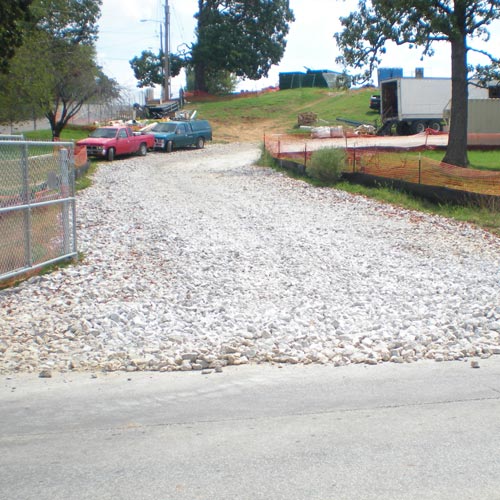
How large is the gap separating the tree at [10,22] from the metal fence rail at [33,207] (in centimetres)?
291

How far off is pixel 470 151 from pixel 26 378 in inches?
1239

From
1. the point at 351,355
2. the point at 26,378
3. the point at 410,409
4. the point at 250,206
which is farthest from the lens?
the point at 250,206

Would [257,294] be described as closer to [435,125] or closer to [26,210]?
[26,210]

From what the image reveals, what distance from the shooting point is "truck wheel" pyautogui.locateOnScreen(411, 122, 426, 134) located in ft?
149

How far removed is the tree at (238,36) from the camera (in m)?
73.6

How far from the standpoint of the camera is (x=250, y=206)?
18.4 metres

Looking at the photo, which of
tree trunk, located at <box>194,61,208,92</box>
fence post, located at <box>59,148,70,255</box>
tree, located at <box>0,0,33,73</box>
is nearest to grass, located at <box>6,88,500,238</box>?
tree trunk, located at <box>194,61,208,92</box>

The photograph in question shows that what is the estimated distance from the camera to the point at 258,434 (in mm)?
5078

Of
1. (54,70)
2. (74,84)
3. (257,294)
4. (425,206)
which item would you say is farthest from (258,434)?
(74,84)

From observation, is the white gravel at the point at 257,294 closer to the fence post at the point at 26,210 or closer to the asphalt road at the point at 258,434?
the fence post at the point at 26,210

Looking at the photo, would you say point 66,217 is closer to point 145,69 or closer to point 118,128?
point 118,128

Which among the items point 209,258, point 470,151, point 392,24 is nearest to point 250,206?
point 209,258

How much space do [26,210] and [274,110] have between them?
53618mm

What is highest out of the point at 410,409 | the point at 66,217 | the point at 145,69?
the point at 145,69
